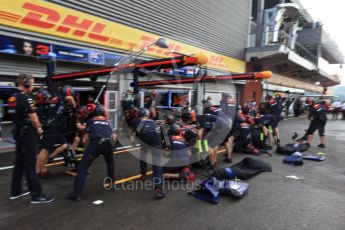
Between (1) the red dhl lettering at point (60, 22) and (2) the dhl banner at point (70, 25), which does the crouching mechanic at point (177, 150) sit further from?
(1) the red dhl lettering at point (60, 22)

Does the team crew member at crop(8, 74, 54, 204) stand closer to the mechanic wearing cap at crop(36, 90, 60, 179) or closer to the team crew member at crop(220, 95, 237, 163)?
the mechanic wearing cap at crop(36, 90, 60, 179)

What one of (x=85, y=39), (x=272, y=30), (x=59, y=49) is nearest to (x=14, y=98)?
(x=59, y=49)

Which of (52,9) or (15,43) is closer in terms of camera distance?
(15,43)

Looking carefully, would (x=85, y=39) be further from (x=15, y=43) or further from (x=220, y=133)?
(x=220, y=133)

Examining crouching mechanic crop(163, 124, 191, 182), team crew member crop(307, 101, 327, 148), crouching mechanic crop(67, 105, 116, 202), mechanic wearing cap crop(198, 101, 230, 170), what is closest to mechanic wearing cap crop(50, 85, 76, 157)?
crouching mechanic crop(67, 105, 116, 202)

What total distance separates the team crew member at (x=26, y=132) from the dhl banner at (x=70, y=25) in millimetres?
5239

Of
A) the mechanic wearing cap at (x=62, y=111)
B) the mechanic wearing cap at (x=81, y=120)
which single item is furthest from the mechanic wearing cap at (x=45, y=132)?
the mechanic wearing cap at (x=81, y=120)

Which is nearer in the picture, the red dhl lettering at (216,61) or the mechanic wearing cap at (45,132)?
the mechanic wearing cap at (45,132)

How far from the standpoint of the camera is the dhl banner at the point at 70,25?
8.60 metres

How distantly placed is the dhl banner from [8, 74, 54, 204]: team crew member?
17.2 ft

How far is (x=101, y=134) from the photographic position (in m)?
4.83

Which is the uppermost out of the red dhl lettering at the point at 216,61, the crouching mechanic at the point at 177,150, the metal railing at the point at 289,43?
the metal railing at the point at 289,43

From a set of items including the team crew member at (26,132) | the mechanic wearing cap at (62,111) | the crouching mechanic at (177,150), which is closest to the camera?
the team crew member at (26,132)

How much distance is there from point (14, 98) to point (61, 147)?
213 cm
